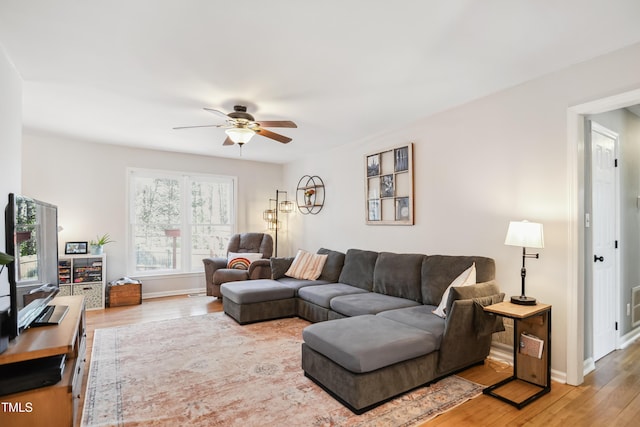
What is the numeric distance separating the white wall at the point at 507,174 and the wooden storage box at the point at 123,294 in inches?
145

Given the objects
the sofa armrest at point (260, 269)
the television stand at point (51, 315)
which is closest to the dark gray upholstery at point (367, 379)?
the television stand at point (51, 315)

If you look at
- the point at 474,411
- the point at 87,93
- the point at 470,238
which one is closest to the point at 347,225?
the point at 470,238

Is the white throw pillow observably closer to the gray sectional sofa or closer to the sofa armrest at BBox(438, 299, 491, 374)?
the gray sectional sofa

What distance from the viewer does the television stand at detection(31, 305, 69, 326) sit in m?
2.19

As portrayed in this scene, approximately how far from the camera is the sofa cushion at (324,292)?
3863 mm

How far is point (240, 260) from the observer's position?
5477 millimetres

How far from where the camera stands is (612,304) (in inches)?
127

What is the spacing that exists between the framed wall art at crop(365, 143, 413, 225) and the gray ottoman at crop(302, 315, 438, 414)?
183 cm

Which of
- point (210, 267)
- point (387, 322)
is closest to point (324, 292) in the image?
point (387, 322)

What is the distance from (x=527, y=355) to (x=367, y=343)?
1.33 m

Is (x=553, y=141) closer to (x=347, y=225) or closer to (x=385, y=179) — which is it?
(x=385, y=179)

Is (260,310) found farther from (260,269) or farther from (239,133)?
(239,133)

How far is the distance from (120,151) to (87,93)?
2458 mm

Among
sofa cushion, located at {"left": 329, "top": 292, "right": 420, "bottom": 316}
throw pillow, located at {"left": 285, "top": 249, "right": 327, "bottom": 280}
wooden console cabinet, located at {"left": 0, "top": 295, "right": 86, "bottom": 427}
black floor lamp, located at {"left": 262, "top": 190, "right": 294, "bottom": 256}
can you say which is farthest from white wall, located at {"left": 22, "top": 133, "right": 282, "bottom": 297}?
wooden console cabinet, located at {"left": 0, "top": 295, "right": 86, "bottom": 427}
